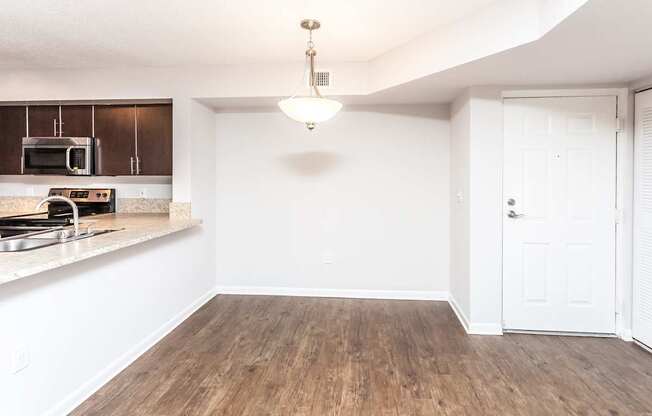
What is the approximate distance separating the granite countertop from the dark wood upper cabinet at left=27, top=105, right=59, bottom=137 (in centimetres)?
144

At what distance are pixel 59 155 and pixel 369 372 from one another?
145 inches

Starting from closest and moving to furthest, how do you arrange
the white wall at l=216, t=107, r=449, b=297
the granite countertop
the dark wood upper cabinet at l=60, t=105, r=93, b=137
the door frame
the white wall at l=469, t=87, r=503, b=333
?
the granite countertop → the door frame → the white wall at l=469, t=87, r=503, b=333 → the dark wood upper cabinet at l=60, t=105, r=93, b=137 → the white wall at l=216, t=107, r=449, b=297

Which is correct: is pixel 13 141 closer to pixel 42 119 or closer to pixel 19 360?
pixel 42 119

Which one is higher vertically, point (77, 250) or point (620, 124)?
point (620, 124)

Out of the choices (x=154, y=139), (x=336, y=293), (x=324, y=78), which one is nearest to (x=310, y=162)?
(x=324, y=78)

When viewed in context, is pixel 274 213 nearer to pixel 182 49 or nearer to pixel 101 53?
pixel 182 49

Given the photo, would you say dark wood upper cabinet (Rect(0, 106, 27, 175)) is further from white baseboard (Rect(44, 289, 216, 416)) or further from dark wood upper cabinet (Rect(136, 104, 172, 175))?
white baseboard (Rect(44, 289, 216, 416))

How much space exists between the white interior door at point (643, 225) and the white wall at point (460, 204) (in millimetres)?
1297

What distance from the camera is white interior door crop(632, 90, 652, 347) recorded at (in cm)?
316

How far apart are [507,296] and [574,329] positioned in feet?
2.02

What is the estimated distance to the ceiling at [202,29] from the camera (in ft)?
8.57

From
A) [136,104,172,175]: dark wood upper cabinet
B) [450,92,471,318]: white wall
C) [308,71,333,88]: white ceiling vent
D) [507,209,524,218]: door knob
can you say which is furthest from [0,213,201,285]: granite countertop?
[507,209,524,218]: door knob

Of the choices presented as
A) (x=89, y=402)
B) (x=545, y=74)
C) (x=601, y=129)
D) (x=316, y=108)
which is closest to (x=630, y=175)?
(x=601, y=129)

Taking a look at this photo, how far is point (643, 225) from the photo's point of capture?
3238 millimetres
